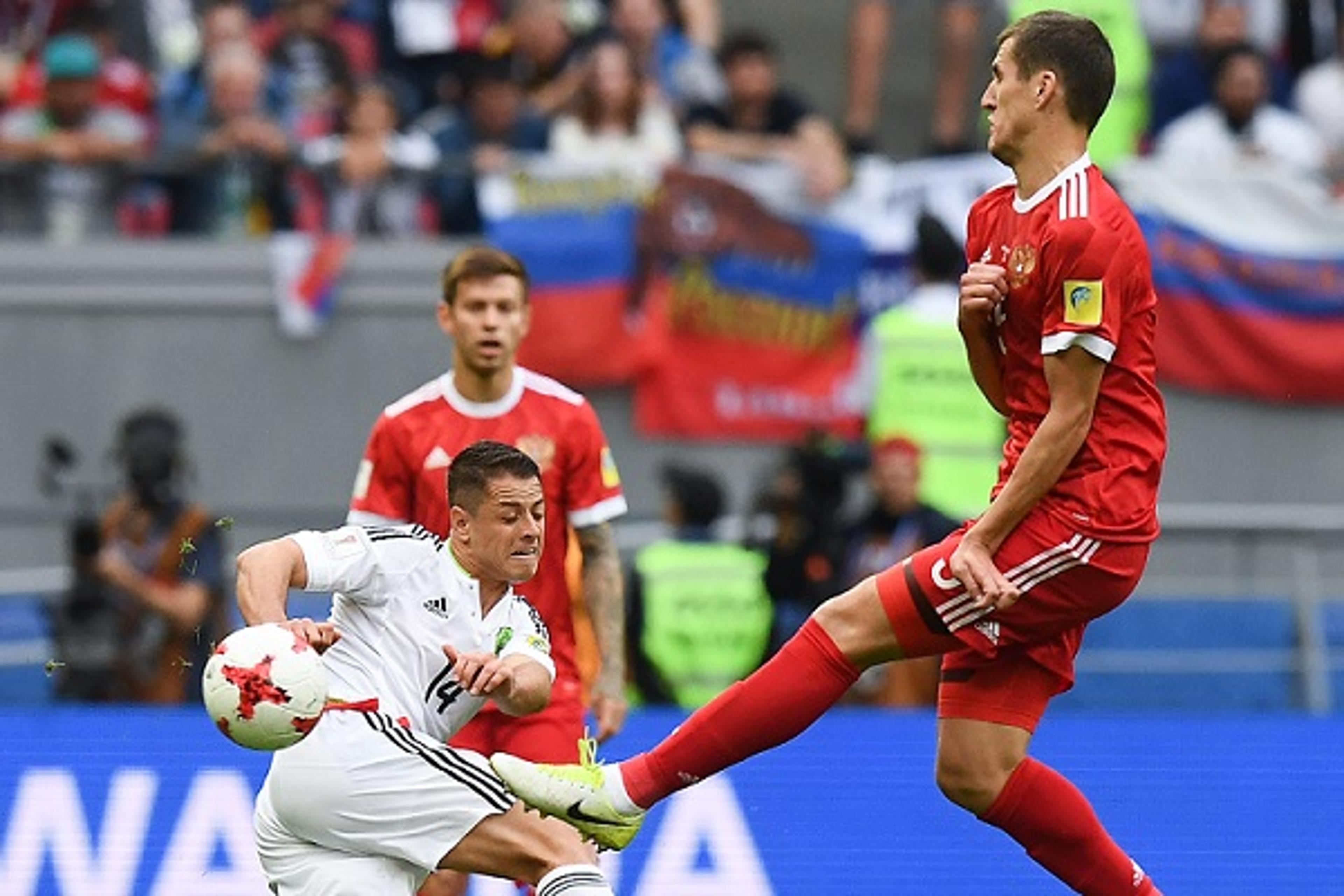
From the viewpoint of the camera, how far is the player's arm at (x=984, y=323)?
6605mm

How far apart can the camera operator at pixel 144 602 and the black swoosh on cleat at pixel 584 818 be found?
4.08m

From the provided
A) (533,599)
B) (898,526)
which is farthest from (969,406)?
(533,599)

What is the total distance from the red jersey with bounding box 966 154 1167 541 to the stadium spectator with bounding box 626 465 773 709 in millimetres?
4147

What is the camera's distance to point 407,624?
669 cm

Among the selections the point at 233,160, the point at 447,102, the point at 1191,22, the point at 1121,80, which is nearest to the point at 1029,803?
the point at 233,160

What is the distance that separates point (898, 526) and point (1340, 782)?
8.36ft

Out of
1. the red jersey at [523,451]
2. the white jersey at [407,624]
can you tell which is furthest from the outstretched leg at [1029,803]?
the red jersey at [523,451]

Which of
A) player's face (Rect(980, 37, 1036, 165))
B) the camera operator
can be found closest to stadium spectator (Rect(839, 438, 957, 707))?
the camera operator

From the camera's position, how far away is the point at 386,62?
13.8 m

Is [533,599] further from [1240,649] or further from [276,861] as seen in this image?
[1240,649]

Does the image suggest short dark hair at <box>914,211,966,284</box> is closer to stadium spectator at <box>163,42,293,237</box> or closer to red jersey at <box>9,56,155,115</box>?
stadium spectator at <box>163,42,293,237</box>

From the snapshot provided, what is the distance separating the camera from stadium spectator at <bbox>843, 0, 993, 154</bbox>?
14.3 m

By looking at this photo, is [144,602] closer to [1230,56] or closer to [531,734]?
[531,734]

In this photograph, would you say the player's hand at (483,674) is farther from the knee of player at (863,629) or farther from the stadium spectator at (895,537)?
the stadium spectator at (895,537)
